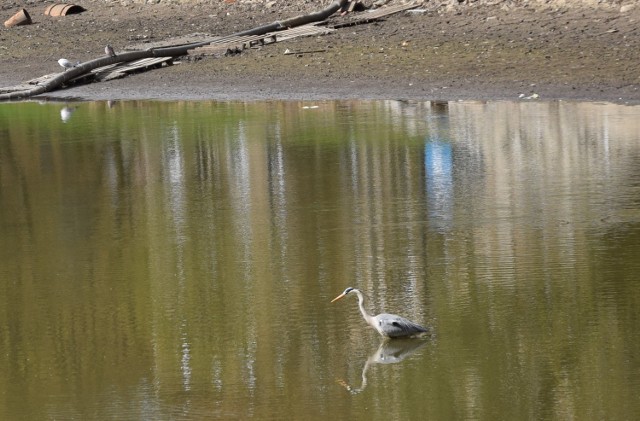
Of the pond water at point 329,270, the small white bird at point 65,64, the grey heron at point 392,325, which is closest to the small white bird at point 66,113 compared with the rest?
the small white bird at point 65,64

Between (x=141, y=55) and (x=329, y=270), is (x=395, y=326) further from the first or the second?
(x=141, y=55)

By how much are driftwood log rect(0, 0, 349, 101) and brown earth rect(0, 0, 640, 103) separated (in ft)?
0.94

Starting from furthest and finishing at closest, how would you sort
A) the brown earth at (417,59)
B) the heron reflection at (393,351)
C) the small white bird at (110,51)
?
the small white bird at (110,51), the brown earth at (417,59), the heron reflection at (393,351)

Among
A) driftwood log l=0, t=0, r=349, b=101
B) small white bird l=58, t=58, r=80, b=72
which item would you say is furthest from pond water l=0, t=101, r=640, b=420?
small white bird l=58, t=58, r=80, b=72

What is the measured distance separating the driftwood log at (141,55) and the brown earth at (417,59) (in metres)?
0.29

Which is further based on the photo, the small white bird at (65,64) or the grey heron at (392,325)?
the small white bird at (65,64)

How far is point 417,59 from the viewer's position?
70.3 ft

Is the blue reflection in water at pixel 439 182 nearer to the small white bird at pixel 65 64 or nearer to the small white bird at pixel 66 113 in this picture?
the small white bird at pixel 66 113

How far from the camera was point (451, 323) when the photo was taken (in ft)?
29.0

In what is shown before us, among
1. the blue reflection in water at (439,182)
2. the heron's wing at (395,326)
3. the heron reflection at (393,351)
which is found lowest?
the heron reflection at (393,351)

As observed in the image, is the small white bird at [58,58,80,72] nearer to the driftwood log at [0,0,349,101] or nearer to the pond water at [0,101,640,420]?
the driftwood log at [0,0,349,101]

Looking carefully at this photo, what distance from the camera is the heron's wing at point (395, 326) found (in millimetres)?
8422

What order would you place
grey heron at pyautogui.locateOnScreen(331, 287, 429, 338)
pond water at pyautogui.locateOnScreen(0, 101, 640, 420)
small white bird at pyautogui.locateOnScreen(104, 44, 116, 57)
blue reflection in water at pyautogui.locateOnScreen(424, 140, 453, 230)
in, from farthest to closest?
small white bird at pyautogui.locateOnScreen(104, 44, 116, 57) < blue reflection in water at pyautogui.locateOnScreen(424, 140, 453, 230) < grey heron at pyautogui.locateOnScreen(331, 287, 429, 338) < pond water at pyautogui.locateOnScreen(0, 101, 640, 420)

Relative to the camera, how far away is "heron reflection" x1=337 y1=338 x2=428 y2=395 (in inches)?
324
